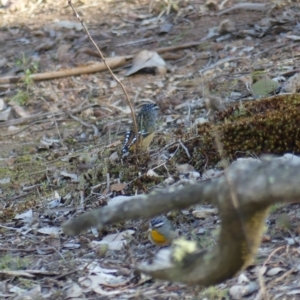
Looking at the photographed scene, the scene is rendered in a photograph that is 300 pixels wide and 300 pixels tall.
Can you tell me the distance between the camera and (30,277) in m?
4.43

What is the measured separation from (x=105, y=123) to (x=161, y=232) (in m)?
3.45

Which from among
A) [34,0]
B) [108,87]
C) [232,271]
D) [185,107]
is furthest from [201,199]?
[34,0]

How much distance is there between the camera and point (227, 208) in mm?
2525

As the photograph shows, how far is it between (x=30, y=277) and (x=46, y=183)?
2106 mm

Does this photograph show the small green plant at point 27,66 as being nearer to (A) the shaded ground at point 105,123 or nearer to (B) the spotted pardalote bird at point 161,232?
(A) the shaded ground at point 105,123

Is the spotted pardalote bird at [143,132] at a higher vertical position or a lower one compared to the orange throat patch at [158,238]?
lower

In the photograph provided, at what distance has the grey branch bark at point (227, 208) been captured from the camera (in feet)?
7.84

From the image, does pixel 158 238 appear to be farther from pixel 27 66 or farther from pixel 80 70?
pixel 27 66

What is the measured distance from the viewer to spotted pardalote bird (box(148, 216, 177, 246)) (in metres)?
4.55

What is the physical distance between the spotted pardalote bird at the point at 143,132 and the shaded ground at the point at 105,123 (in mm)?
135

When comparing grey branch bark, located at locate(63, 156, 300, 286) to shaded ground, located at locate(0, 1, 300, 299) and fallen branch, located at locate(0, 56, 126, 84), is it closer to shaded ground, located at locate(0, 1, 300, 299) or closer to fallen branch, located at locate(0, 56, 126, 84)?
shaded ground, located at locate(0, 1, 300, 299)

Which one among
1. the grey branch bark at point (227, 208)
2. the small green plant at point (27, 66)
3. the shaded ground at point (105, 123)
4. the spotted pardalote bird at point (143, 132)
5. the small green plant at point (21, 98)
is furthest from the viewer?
the small green plant at point (27, 66)

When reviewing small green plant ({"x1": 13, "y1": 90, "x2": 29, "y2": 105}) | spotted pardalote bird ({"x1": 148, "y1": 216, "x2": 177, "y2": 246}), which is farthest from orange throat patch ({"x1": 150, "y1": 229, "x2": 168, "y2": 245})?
small green plant ({"x1": 13, "y1": 90, "x2": 29, "y2": 105})

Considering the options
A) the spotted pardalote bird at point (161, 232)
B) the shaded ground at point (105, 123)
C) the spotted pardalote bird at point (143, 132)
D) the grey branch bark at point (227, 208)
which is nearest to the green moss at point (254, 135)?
the shaded ground at point (105, 123)
